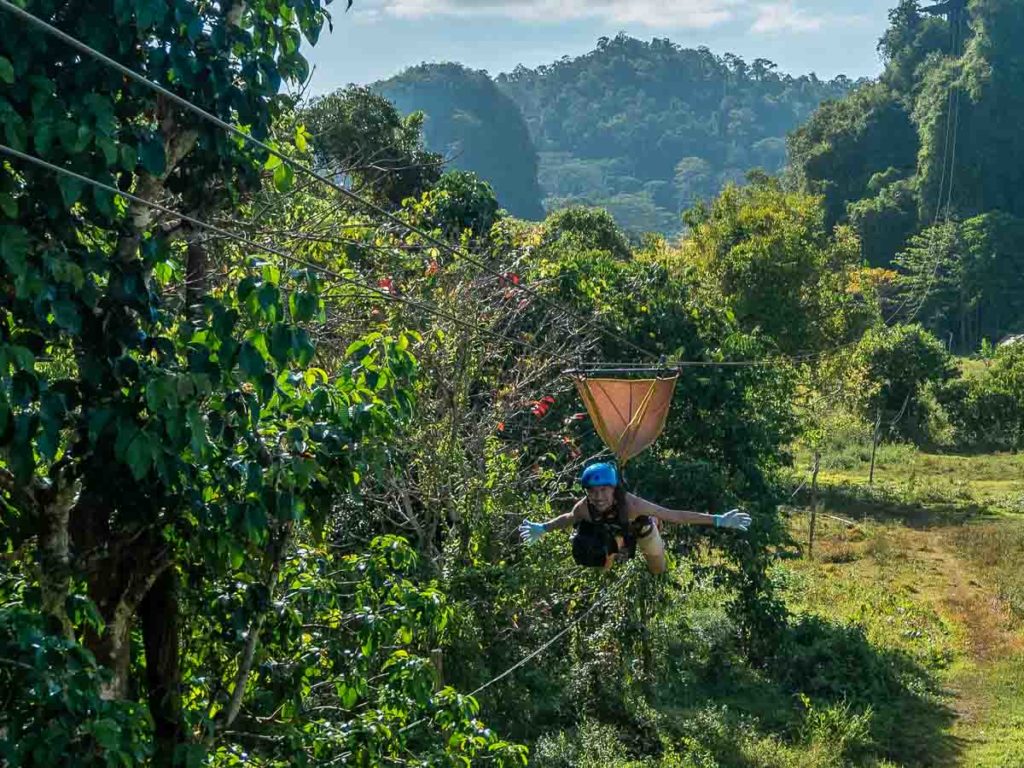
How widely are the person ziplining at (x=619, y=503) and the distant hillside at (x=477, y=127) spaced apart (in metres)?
109

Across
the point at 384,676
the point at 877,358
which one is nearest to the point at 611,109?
the point at 877,358

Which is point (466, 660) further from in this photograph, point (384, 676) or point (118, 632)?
point (118, 632)

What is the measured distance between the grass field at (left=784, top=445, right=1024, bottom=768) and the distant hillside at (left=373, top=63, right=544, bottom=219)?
299 feet

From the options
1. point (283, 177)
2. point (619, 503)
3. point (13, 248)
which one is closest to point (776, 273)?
point (619, 503)

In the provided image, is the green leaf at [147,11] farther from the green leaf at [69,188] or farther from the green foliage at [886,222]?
the green foliage at [886,222]

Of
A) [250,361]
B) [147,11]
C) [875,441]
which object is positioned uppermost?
[147,11]

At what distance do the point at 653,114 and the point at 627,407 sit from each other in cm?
15862

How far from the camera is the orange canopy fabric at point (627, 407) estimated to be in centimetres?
847

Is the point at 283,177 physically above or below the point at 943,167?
below

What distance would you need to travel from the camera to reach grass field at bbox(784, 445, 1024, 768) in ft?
43.9

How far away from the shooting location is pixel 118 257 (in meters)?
4.67

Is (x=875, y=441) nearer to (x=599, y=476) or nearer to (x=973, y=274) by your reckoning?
(x=599, y=476)

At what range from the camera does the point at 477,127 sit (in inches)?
4636

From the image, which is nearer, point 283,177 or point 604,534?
point 283,177
